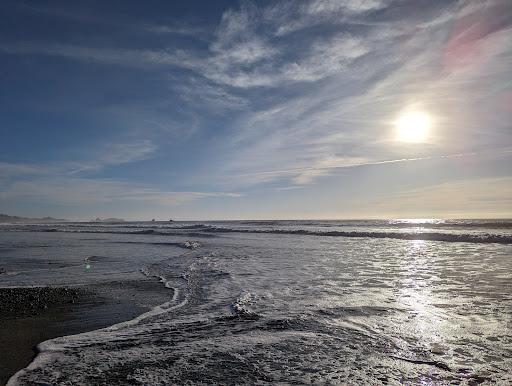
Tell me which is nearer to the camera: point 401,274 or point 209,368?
point 209,368

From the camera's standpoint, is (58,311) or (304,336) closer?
(304,336)

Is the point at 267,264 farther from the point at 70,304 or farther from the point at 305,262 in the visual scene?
the point at 70,304

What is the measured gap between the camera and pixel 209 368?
16.4ft

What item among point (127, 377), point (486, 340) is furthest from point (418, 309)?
point (127, 377)

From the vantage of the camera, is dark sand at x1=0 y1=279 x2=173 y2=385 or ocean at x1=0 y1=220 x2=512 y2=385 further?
dark sand at x1=0 y1=279 x2=173 y2=385

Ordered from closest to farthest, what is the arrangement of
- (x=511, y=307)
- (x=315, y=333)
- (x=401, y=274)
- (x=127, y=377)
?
(x=127, y=377) → (x=315, y=333) → (x=511, y=307) → (x=401, y=274)

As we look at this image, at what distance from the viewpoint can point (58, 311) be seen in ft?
27.5

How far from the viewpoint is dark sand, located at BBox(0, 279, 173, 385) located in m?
5.81

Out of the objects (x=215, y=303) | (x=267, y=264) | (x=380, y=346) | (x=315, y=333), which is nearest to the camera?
(x=380, y=346)

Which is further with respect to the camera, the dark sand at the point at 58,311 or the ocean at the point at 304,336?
the dark sand at the point at 58,311

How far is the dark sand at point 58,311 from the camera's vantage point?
229 inches

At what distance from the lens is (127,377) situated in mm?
4699

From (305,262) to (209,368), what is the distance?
12388 mm

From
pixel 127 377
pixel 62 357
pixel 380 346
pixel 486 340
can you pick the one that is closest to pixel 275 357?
pixel 380 346
